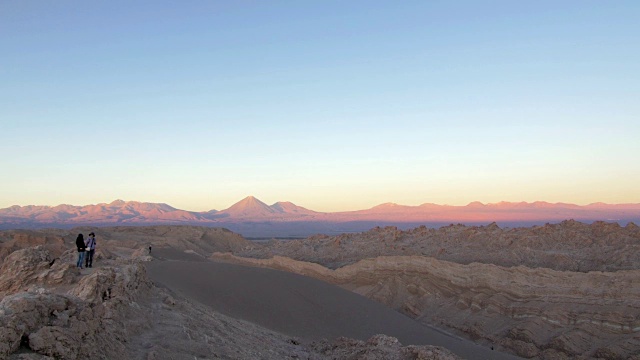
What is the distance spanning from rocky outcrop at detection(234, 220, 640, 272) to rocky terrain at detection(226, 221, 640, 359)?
0.04m

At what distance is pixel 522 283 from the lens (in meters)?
15.1

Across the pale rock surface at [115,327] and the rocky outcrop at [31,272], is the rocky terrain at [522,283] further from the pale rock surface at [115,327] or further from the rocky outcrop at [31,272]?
the rocky outcrop at [31,272]

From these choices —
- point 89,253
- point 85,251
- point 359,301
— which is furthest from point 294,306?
point 85,251

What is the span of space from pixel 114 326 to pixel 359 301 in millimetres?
11129

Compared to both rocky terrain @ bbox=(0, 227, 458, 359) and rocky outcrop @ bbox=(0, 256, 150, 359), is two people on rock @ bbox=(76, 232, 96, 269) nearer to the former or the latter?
rocky terrain @ bbox=(0, 227, 458, 359)

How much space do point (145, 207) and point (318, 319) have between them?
7138 inches

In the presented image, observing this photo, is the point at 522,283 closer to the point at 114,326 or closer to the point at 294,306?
the point at 294,306

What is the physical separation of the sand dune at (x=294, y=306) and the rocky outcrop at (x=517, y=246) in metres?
5.85

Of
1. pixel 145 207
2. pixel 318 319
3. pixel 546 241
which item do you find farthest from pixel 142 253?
pixel 145 207

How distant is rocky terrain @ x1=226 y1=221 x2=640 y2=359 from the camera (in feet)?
40.8

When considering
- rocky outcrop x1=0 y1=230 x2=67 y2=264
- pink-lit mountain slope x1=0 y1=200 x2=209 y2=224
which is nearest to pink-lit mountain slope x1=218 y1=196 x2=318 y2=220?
pink-lit mountain slope x1=0 y1=200 x2=209 y2=224

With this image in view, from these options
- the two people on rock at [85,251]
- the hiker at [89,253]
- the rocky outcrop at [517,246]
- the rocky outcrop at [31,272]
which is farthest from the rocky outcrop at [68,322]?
the rocky outcrop at [517,246]

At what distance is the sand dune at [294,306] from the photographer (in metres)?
12.2

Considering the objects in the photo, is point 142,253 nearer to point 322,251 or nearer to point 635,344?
point 322,251
